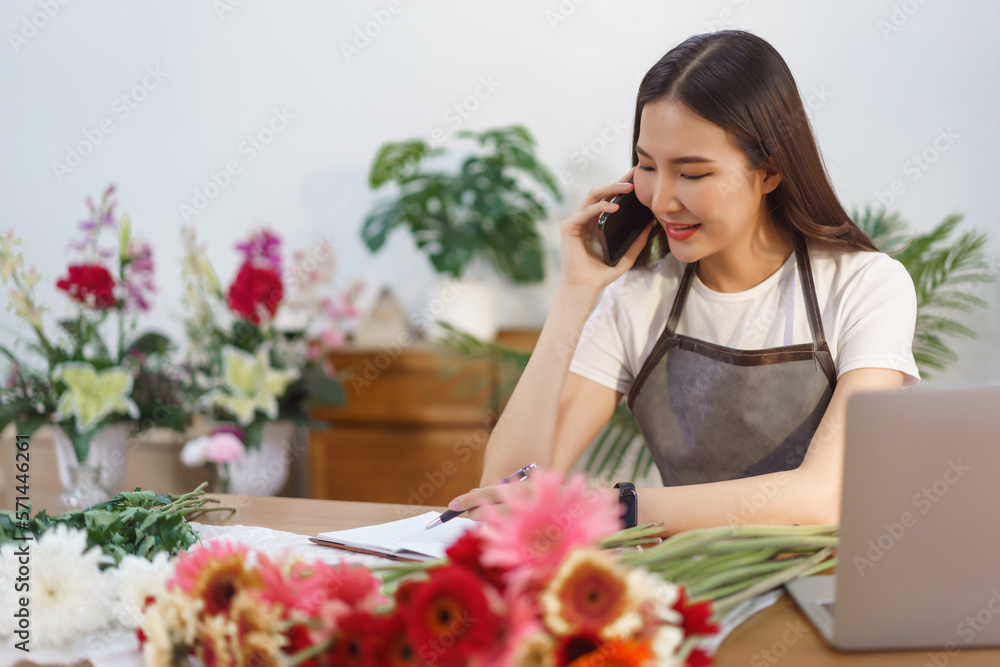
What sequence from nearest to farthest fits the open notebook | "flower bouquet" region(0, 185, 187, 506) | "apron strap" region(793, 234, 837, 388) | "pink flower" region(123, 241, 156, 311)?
the open notebook, "apron strap" region(793, 234, 837, 388), "flower bouquet" region(0, 185, 187, 506), "pink flower" region(123, 241, 156, 311)

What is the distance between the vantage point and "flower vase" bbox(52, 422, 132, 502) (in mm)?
2203

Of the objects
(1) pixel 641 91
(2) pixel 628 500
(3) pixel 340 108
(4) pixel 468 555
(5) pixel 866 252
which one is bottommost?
(2) pixel 628 500

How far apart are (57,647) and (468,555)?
43cm

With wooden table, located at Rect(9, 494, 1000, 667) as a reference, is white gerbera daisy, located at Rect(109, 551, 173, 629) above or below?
above

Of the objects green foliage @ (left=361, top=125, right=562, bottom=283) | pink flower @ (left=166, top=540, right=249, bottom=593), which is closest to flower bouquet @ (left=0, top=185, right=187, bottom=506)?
green foliage @ (left=361, top=125, right=562, bottom=283)

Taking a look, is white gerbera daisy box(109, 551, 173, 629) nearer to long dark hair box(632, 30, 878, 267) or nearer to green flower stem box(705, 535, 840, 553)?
green flower stem box(705, 535, 840, 553)

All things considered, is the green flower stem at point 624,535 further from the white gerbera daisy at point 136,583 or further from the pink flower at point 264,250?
the pink flower at point 264,250

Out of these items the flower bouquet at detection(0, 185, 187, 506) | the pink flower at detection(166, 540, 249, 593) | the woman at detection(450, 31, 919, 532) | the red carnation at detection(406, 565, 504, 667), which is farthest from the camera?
the flower bouquet at detection(0, 185, 187, 506)

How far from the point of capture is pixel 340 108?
10.9 ft

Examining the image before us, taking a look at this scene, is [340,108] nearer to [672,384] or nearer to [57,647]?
[672,384]

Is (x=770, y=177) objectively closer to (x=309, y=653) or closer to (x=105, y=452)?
(x=309, y=653)

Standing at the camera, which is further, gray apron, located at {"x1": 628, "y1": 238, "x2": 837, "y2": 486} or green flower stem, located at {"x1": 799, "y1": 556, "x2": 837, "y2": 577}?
gray apron, located at {"x1": 628, "y1": 238, "x2": 837, "y2": 486}

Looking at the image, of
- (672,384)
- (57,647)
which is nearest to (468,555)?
(57,647)

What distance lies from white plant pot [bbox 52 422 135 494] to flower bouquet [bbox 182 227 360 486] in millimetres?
182
